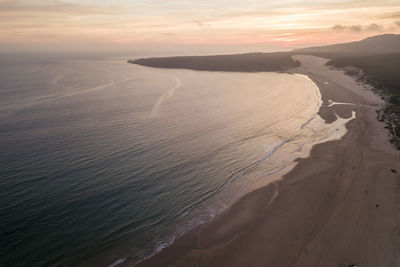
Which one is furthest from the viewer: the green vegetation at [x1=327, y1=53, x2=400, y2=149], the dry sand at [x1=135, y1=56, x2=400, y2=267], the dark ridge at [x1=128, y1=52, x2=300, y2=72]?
the dark ridge at [x1=128, y1=52, x2=300, y2=72]

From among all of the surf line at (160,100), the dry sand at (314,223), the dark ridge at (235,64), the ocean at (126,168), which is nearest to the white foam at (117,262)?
the ocean at (126,168)

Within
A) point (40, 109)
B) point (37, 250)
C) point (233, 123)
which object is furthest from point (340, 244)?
point (40, 109)

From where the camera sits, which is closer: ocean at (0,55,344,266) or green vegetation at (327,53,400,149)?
A: ocean at (0,55,344,266)

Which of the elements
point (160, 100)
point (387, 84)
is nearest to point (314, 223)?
point (160, 100)

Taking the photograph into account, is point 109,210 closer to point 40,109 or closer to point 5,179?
point 5,179

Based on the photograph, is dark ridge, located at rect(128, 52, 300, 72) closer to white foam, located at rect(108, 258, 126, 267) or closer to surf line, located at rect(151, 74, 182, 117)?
surf line, located at rect(151, 74, 182, 117)

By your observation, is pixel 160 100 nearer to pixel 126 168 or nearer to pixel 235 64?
pixel 126 168

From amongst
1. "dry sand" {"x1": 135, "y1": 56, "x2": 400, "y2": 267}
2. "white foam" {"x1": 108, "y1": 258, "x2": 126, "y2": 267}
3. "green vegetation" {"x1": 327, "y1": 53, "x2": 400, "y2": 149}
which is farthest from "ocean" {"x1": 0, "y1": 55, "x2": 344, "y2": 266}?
"green vegetation" {"x1": 327, "y1": 53, "x2": 400, "y2": 149}
